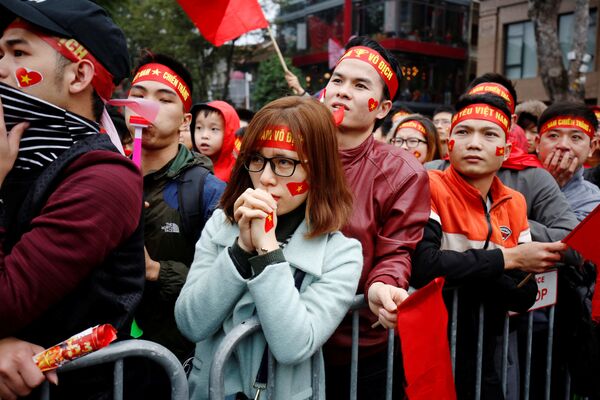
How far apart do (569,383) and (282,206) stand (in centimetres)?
237

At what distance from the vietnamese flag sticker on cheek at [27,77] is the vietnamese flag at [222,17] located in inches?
110

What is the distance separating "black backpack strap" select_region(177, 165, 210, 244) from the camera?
113 inches

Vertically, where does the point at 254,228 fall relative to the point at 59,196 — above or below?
below

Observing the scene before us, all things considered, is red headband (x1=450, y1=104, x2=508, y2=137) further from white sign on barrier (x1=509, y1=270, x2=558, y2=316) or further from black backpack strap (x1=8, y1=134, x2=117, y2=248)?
black backpack strap (x1=8, y1=134, x2=117, y2=248)

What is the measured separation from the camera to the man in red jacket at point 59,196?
4.92ft

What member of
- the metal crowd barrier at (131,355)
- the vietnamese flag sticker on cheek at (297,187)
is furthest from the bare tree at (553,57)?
the metal crowd barrier at (131,355)

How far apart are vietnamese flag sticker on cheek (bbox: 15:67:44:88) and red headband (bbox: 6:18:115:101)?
10 centimetres

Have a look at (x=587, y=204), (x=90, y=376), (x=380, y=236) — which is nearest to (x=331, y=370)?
(x=380, y=236)

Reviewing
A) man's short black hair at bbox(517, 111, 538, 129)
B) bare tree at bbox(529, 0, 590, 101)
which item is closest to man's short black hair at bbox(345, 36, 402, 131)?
man's short black hair at bbox(517, 111, 538, 129)

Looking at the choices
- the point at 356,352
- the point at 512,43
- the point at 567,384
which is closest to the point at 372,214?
the point at 356,352

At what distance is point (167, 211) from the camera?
2.86m

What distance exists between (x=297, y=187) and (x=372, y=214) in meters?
0.48

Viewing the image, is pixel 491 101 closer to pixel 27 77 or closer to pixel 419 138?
pixel 27 77

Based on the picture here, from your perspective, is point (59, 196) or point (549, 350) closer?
point (59, 196)
